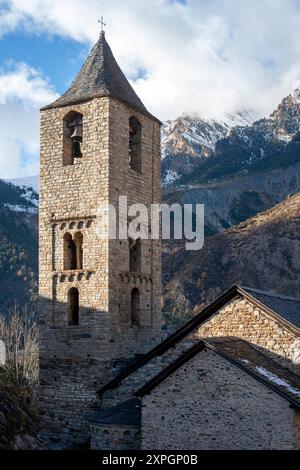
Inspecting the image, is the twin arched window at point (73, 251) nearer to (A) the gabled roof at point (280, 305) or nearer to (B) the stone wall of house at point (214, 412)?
(A) the gabled roof at point (280, 305)

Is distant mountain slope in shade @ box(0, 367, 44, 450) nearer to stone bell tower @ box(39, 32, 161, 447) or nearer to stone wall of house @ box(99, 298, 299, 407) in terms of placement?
stone bell tower @ box(39, 32, 161, 447)

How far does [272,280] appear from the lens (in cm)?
5844

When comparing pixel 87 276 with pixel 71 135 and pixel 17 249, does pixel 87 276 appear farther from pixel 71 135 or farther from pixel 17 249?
pixel 17 249

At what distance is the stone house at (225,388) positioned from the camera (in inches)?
502

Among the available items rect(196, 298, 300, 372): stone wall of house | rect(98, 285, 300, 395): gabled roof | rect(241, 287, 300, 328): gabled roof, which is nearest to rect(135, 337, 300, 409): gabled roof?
rect(196, 298, 300, 372): stone wall of house

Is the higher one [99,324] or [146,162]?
[146,162]

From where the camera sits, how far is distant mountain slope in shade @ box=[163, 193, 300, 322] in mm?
57469

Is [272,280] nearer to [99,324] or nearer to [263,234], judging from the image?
[263,234]

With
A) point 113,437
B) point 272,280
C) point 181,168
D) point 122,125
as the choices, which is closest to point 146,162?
point 122,125

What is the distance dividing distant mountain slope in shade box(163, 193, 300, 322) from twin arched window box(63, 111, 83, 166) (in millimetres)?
36428

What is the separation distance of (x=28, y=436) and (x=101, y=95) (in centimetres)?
882

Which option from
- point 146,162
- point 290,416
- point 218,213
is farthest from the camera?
point 218,213

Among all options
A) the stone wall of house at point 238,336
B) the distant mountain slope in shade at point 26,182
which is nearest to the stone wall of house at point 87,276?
the stone wall of house at point 238,336

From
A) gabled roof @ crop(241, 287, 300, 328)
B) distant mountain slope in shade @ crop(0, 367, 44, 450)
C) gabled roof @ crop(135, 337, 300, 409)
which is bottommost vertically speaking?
distant mountain slope in shade @ crop(0, 367, 44, 450)
